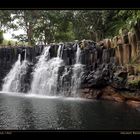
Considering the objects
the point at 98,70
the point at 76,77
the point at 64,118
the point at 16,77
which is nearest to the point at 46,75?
the point at 76,77

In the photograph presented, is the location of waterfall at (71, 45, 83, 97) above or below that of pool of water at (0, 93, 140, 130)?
above

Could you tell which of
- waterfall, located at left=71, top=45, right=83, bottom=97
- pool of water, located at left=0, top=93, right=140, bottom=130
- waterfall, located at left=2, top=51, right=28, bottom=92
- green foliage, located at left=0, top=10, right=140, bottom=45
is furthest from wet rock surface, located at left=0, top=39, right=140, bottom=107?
green foliage, located at left=0, top=10, right=140, bottom=45

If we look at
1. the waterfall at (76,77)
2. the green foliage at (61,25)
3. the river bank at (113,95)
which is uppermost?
the green foliage at (61,25)

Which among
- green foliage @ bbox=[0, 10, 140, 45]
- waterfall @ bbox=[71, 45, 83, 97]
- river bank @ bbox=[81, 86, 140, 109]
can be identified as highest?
green foliage @ bbox=[0, 10, 140, 45]

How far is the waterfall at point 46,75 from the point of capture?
22.6 m

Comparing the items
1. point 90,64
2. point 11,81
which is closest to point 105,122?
point 90,64

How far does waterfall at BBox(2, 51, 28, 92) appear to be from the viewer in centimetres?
2461

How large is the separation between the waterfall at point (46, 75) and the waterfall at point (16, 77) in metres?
1.37

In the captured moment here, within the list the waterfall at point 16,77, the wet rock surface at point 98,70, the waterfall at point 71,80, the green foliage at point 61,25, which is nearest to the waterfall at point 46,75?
the wet rock surface at point 98,70

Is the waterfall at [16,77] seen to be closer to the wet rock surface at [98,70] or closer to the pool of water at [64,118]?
the wet rock surface at [98,70]

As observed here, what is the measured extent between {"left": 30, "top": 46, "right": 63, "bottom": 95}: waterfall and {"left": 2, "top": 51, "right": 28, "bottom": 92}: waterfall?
4.50 feet

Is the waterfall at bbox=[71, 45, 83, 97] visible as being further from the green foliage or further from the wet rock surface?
the green foliage
